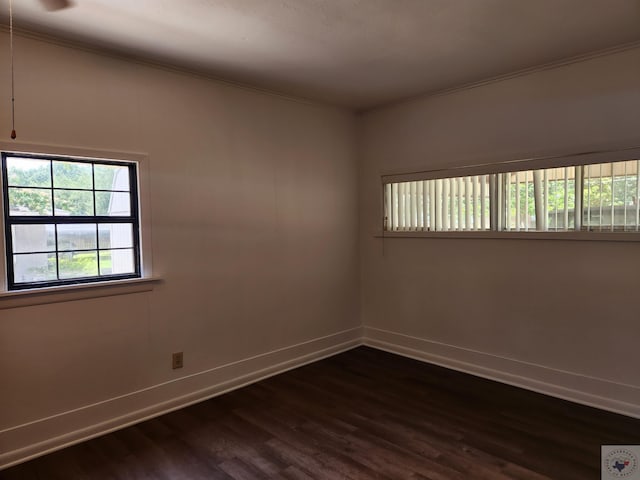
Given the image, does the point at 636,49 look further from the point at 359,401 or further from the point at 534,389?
the point at 359,401

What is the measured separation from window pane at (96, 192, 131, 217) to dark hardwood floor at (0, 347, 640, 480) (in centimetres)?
149

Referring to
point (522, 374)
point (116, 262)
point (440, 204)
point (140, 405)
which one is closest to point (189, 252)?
point (116, 262)

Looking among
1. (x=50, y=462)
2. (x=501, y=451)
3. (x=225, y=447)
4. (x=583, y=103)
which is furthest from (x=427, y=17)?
(x=50, y=462)

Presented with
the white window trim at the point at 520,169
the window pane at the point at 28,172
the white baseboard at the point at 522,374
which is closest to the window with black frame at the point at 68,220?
the window pane at the point at 28,172

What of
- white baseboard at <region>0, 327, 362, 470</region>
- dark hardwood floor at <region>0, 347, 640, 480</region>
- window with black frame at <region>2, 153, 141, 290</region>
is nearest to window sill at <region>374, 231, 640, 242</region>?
dark hardwood floor at <region>0, 347, 640, 480</region>

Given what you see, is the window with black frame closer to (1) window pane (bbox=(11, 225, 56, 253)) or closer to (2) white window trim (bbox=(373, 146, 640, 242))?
(1) window pane (bbox=(11, 225, 56, 253))

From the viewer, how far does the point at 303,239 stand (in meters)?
4.10

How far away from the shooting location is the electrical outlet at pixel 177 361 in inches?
126

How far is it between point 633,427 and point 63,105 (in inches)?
167

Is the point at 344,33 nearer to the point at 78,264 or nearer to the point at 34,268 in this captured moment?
the point at 78,264

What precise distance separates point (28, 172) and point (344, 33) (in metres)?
2.13

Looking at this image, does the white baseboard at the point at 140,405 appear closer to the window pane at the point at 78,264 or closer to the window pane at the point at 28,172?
the window pane at the point at 78,264

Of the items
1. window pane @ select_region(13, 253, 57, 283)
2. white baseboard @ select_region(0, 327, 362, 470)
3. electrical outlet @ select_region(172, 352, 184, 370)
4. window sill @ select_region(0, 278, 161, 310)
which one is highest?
window pane @ select_region(13, 253, 57, 283)

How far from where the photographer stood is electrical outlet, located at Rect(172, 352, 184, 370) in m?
3.19
